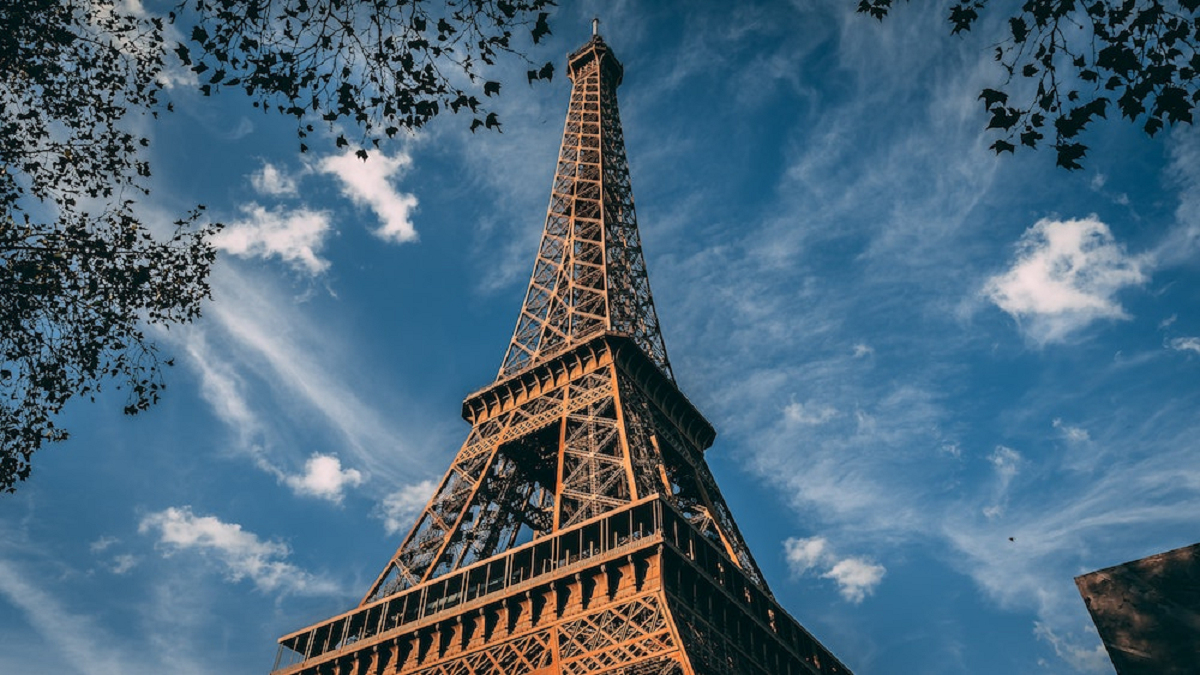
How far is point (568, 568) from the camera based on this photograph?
28.7 meters

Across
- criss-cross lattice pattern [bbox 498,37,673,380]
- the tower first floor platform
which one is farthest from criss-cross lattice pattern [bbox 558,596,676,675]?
criss-cross lattice pattern [bbox 498,37,673,380]

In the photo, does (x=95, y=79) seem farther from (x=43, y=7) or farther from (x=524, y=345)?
(x=524, y=345)

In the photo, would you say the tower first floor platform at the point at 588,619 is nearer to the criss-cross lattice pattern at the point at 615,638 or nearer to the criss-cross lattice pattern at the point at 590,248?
the criss-cross lattice pattern at the point at 615,638

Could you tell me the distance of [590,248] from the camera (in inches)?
2141

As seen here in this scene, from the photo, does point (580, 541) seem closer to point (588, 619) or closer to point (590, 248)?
point (588, 619)

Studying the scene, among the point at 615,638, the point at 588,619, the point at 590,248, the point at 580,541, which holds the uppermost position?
the point at 590,248

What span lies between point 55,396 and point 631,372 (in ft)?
101

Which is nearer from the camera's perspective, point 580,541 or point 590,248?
point 580,541

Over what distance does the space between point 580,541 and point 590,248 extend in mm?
27159

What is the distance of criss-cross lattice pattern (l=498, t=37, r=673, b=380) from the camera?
48.2 meters

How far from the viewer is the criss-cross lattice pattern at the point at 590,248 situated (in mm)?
48156

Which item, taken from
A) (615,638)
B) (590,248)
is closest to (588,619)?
(615,638)

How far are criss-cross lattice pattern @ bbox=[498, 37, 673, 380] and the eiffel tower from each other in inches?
7.8

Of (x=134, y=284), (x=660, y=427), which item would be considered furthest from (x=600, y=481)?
(x=134, y=284)
